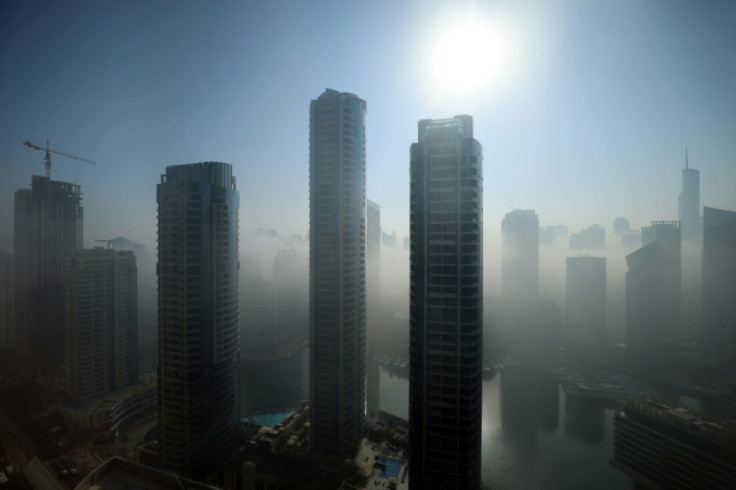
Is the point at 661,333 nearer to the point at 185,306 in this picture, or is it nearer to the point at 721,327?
the point at 721,327

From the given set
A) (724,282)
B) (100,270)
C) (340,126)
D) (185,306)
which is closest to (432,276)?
(340,126)

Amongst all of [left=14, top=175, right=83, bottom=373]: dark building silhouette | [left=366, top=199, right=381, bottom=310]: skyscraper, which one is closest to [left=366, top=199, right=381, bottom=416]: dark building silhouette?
[left=366, top=199, right=381, bottom=310]: skyscraper

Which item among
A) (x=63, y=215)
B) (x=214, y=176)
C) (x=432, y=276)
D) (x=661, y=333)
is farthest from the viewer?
(x=661, y=333)

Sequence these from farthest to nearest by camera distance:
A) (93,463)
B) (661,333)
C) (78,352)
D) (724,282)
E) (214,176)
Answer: (661,333) → (724,282) → (78,352) → (93,463) → (214,176)

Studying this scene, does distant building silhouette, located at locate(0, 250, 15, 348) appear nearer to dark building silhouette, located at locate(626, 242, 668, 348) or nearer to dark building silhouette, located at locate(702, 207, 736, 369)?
dark building silhouette, located at locate(702, 207, 736, 369)

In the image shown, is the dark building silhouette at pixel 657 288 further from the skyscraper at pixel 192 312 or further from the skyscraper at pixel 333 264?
the skyscraper at pixel 192 312

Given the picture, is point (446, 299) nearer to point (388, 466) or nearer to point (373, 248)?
point (388, 466)
